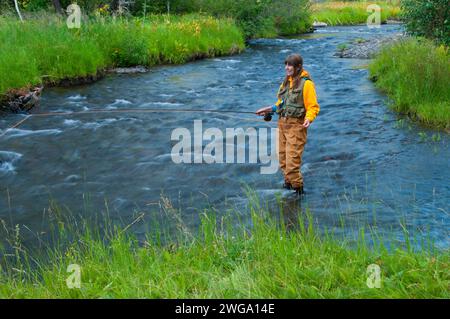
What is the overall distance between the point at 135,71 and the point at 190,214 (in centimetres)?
1205

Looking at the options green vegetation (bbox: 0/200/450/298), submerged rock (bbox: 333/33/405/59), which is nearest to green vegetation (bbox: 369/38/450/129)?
green vegetation (bbox: 0/200/450/298)

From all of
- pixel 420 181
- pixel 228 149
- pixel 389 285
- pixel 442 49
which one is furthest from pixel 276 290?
pixel 442 49

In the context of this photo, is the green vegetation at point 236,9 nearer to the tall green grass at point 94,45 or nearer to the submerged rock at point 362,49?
the tall green grass at point 94,45

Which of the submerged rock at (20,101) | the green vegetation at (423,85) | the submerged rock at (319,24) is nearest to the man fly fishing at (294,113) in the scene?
the green vegetation at (423,85)

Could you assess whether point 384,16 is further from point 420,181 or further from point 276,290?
point 276,290

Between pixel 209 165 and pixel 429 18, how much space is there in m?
6.05

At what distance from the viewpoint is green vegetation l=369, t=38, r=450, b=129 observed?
1081 cm

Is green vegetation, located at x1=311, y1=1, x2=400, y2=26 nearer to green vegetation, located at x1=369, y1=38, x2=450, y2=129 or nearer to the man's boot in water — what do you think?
green vegetation, located at x1=369, y1=38, x2=450, y2=129

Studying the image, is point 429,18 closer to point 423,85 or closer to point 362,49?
point 423,85

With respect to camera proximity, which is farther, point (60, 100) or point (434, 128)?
point (60, 100)

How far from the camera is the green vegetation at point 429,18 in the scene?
11094 mm

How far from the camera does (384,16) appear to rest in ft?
140

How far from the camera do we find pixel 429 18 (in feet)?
37.8

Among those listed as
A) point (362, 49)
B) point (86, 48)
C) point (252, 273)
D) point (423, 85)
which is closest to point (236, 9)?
point (362, 49)
